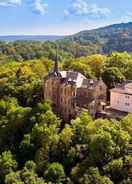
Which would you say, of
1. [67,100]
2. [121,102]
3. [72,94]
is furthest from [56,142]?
[121,102]

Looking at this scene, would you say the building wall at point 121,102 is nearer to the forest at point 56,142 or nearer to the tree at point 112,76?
the forest at point 56,142

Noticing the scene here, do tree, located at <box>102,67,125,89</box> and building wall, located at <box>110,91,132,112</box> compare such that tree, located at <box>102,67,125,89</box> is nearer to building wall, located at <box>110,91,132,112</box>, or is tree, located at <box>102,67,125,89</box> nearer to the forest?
the forest

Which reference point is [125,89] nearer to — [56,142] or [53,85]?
[53,85]

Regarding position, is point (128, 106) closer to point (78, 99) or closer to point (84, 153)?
point (78, 99)

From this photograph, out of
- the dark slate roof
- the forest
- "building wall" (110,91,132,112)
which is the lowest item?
the forest

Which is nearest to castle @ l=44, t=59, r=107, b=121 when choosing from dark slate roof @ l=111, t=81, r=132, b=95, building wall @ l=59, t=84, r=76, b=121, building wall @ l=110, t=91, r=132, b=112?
building wall @ l=59, t=84, r=76, b=121

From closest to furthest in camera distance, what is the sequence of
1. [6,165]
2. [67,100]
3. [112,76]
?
[6,165] → [67,100] → [112,76]

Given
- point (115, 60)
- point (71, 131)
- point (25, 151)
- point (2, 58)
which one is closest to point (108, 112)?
point (71, 131)
